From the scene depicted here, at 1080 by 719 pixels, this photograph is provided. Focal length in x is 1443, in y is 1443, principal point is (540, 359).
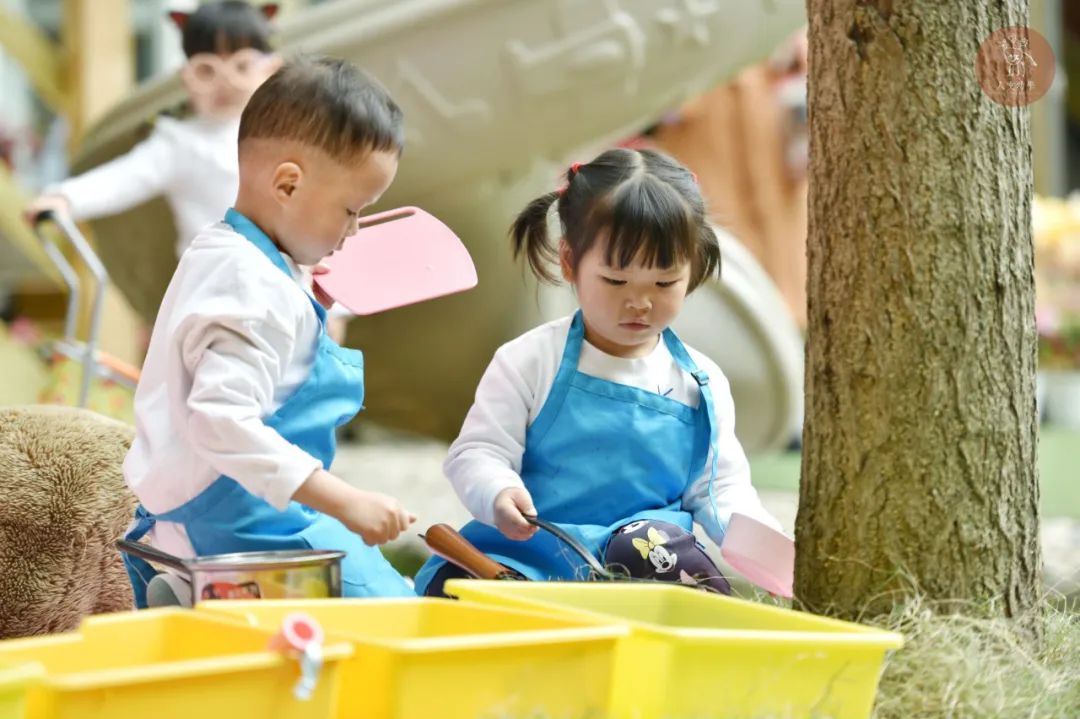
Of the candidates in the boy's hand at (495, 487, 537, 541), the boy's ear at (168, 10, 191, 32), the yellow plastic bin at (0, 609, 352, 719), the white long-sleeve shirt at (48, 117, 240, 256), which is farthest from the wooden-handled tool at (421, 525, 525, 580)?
the boy's ear at (168, 10, 191, 32)

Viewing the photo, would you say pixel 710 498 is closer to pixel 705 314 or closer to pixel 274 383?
pixel 274 383

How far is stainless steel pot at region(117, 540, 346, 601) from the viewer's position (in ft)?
4.43

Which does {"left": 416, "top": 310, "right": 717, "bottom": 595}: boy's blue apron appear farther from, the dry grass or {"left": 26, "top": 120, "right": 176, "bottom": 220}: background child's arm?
{"left": 26, "top": 120, "right": 176, "bottom": 220}: background child's arm

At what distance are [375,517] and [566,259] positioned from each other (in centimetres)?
58

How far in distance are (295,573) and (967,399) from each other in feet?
2.35

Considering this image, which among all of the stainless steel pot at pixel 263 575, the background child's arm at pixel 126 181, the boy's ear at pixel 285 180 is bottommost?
the stainless steel pot at pixel 263 575

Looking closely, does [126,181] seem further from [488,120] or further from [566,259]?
[566,259]

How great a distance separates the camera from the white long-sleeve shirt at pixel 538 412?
177cm

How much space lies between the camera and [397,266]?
6.06ft

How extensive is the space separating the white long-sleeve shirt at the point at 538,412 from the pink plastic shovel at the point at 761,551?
0.04m

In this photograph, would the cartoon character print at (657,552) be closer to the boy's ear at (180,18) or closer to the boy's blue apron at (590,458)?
the boy's blue apron at (590,458)

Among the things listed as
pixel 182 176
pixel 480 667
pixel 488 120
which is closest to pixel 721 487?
pixel 480 667

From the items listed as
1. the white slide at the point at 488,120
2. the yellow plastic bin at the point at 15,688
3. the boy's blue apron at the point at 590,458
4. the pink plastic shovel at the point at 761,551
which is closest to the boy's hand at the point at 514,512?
the boy's blue apron at the point at 590,458

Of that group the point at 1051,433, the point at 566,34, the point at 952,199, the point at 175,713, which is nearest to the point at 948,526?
the point at 952,199
